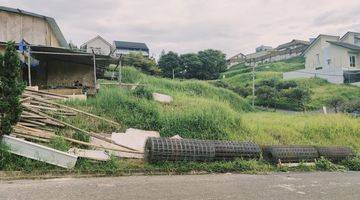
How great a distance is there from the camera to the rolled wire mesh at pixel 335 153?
11.4 meters

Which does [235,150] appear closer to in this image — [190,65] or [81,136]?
[81,136]

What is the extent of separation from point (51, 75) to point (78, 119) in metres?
9.85

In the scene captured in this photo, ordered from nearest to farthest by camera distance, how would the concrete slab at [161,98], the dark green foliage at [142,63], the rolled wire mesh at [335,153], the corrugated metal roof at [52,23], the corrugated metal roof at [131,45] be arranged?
the rolled wire mesh at [335,153] < the concrete slab at [161,98] < the corrugated metal roof at [52,23] < the dark green foliage at [142,63] < the corrugated metal roof at [131,45]

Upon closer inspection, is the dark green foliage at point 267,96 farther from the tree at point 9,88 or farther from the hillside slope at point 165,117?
the tree at point 9,88

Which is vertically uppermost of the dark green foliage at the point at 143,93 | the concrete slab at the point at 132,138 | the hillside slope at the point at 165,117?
the dark green foliage at the point at 143,93

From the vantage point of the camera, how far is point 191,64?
1694 inches

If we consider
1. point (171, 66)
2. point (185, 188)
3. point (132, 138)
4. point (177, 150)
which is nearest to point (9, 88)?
point (132, 138)

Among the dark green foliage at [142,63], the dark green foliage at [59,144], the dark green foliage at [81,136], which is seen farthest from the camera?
the dark green foliage at [142,63]

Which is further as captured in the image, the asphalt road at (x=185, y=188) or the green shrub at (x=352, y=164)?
the green shrub at (x=352, y=164)

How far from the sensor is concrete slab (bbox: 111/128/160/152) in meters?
10.1

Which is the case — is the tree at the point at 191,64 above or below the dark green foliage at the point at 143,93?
above

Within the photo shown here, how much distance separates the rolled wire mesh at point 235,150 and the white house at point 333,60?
32858mm

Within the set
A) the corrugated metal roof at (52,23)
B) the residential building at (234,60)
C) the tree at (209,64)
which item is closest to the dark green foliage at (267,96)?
the tree at (209,64)

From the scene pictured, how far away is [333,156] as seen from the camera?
11453mm
